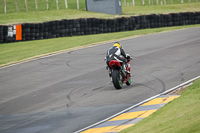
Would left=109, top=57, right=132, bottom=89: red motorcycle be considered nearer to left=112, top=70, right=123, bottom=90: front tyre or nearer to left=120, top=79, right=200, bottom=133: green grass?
left=112, top=70, right=123, bottom=90: front tyre

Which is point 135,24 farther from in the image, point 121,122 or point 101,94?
point 121,122

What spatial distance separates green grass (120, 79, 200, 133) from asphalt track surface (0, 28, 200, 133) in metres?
1.80

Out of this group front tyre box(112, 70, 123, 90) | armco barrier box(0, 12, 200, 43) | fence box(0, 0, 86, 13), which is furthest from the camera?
fence box(0, 0, 86, 13)

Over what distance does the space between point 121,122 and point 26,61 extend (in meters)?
12.8

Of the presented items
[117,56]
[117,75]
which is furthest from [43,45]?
[117,75]

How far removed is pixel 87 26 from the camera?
3012cm

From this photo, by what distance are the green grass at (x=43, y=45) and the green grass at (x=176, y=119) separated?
1369cm

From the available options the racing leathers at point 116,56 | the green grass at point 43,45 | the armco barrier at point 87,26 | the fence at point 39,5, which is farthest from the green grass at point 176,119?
the fence at point 39,5

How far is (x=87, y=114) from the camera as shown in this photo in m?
10.5

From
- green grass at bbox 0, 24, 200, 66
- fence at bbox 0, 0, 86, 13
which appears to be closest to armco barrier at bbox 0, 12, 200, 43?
green grass at bbox 0, 24, 200, 66

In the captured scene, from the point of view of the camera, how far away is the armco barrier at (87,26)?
27422 mm

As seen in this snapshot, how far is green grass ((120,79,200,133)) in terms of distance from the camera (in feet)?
21.4

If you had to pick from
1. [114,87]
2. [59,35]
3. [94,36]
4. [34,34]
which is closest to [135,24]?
[94,36]

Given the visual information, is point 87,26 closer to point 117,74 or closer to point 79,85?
point 79,85
